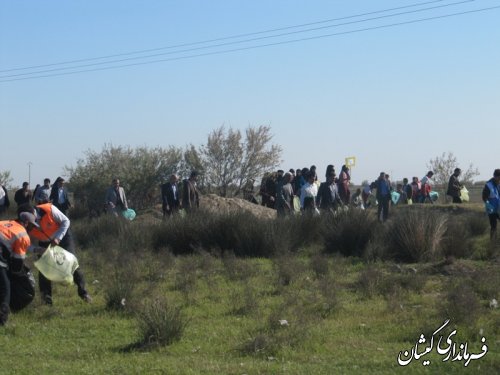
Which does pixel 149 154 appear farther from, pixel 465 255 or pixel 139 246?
pixel 465 255

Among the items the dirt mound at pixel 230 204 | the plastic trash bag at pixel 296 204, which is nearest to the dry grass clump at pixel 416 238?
the plastic trash bag at pixel 296 204

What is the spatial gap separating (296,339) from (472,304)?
7.08ft

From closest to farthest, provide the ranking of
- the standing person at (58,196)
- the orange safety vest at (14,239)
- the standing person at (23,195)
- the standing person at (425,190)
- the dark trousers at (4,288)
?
the dark trousers at (4,288), the orange safety vest at (14,239), the standing person at (58,196), the standing person at (23,195), the standing person at (425,190)

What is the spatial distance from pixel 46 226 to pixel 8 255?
1155 millimetres

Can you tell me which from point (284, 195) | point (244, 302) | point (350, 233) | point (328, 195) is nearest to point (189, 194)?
point (284, 195)

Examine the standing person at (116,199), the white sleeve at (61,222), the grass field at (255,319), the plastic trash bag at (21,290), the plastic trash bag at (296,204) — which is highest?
the standing person at (116,199)

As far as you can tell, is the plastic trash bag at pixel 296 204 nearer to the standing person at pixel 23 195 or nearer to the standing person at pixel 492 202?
the standing person at pixel 492 202

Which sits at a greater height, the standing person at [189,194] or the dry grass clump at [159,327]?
the standing person at [189,194]

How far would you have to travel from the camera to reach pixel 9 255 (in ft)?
36.7

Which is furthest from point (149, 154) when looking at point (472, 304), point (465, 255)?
point (472, 304)

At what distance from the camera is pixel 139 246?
19.0m

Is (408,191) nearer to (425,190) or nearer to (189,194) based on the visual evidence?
(425,190)

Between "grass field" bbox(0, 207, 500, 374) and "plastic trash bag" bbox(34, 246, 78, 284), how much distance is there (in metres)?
0.50

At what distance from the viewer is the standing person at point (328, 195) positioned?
855 inches
